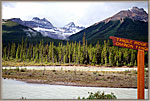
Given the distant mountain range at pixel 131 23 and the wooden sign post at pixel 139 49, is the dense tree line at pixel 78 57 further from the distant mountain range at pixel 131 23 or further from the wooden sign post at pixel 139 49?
the wooden sign post at pixel 139 49

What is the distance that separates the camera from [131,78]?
764 centimetres

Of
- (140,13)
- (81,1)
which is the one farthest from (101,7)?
(140,13)

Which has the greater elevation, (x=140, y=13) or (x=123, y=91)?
(x=140, y=13)

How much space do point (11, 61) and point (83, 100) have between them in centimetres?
432

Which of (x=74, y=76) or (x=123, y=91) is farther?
(x=74, y=76)

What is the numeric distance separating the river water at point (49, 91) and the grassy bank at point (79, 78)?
0.39 metres

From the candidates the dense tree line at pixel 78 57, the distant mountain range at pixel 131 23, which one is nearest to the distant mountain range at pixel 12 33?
the dense tree line at pixel 78 57

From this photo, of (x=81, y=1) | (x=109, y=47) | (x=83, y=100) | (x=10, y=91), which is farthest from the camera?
(x=109, y=47)

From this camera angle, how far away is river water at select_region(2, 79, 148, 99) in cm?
609

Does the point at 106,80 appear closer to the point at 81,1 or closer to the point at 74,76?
the point at 74,76

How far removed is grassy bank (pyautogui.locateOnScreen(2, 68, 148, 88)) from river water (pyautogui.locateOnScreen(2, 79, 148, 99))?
1.29 ft

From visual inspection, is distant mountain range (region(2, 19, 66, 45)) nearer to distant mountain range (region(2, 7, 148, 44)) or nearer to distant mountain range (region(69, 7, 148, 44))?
distant mountain range (region(2, 7, 148, 44))

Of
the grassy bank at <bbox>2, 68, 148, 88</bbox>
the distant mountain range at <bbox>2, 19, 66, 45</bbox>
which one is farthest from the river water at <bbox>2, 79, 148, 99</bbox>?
the distant mountain range at <bbox>2, 19, 66, 45</bbox>

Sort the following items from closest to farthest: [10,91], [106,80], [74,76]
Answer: [10,91], [106,80], [74,76]
